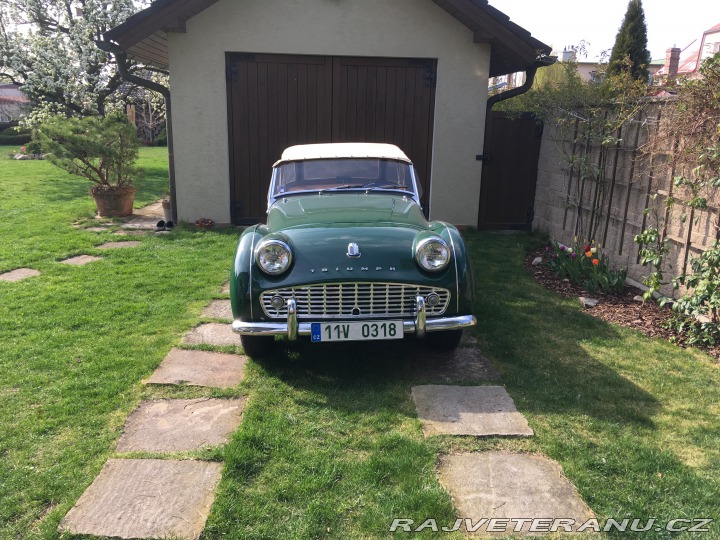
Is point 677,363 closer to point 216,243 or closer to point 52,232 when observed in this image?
point 216,243

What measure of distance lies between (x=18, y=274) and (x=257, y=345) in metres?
3.79

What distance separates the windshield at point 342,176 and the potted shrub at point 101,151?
546 cm

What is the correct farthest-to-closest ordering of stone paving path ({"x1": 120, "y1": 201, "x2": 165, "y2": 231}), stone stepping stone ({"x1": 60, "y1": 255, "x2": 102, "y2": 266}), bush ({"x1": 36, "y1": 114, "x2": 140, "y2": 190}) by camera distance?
1. bush ({"x1": 36, "y1": 114, "x2": 140, "y2": 190})
2. stone paving path ({"x1": 120, "y1": 201, "x2": 165, "y2": 231})
3. stone stepping stone ({"x1": 60, "y1": 255, "x2": 102, "y2": 266})

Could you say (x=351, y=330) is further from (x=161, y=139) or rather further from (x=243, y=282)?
(x=161, y=139)

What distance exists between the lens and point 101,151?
953 cm

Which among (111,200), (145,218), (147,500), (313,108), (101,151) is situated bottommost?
(147,500)

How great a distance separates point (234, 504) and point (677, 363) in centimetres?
353

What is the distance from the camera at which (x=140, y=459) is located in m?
3.06

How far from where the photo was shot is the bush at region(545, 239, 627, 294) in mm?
5980

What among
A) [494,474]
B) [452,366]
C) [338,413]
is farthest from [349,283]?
[494,474]

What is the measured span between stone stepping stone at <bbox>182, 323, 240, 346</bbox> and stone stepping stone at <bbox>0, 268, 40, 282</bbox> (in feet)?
8.72

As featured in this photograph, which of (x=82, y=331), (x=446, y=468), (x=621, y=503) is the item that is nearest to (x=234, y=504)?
(x=446, y=468)

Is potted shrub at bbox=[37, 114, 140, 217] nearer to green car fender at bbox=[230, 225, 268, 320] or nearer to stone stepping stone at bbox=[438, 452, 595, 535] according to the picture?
green car fender at bbox=[230, 225, 268, 320]

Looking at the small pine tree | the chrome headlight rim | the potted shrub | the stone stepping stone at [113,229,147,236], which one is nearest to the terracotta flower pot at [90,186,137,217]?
the potted shrub
